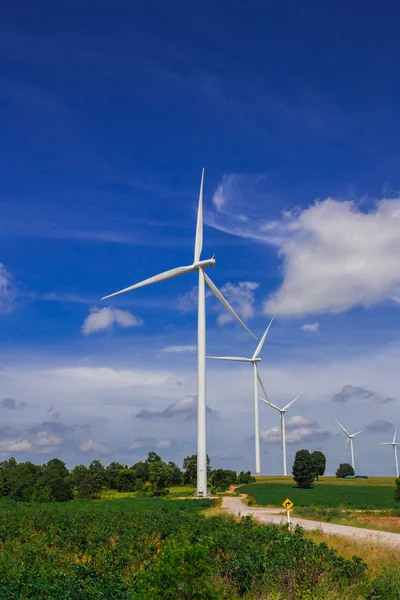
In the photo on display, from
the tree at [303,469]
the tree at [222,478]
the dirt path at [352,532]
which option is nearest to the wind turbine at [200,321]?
the dirt path at [352,532]

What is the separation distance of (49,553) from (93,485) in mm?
83012

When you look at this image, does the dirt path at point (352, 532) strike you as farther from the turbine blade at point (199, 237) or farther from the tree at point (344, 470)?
the tree at point (344, 470)

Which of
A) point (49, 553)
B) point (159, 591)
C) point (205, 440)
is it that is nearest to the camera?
point (159, 591)

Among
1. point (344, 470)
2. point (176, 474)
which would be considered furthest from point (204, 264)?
point (344, 470)

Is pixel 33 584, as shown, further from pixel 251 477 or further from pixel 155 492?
pixel 251 477

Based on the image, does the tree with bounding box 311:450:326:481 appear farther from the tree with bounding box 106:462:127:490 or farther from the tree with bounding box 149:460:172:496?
the tree with bounding box 106:462:127:490

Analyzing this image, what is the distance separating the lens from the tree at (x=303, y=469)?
10050 cm

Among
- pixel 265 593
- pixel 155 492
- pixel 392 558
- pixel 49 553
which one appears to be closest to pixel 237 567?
pixel 265 593

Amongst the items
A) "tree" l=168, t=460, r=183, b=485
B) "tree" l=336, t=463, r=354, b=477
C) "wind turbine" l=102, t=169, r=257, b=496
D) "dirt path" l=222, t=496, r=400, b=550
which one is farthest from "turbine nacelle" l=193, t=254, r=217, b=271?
"tree" l=336, t=463, r=354, b=477

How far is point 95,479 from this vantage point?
10556 cm

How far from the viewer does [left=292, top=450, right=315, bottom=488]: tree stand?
100500 millimetres

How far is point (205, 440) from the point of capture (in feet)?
210

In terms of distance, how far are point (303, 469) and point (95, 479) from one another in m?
38.7

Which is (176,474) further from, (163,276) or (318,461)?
(163,276)
